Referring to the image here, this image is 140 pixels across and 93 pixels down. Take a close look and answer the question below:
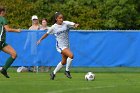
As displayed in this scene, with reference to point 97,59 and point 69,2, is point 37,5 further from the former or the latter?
point 97,59

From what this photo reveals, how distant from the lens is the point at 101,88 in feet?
44.6

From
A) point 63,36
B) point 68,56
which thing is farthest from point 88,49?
point 68,56

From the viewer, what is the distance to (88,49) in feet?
68.1

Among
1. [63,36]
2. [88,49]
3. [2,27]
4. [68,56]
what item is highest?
[2,27]

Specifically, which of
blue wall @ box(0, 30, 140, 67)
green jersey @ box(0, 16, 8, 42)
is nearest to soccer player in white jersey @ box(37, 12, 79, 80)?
green jersey @ box(0, 16, 8, 42)

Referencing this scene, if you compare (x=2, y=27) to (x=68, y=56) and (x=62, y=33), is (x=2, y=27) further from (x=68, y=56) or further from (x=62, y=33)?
(x=68, y=56)

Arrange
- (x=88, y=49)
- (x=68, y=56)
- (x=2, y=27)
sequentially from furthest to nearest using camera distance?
(x=88, y=49) → (x=68, y=56) → (x=2, y=27)

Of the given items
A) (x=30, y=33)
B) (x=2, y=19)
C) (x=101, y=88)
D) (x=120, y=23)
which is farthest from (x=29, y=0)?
(x=101, y=88)

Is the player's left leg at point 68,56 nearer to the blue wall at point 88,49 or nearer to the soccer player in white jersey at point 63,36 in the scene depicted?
the soccer player in white jersey at point 63,36

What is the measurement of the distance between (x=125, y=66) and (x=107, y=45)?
923mm

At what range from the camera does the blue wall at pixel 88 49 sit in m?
20.7

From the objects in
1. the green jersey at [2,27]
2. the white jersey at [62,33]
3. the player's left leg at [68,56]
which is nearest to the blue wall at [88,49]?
the white jersey at [62,33]

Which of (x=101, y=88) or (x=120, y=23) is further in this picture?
(x=120, y=23)

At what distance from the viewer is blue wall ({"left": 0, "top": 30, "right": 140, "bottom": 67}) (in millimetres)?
20719
